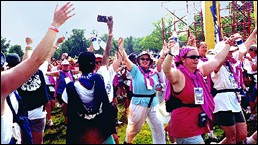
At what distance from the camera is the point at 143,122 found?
5.93 meters

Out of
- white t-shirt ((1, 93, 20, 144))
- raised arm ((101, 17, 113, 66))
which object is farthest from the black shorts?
white t-shirt ((1, 93, 20, 144))

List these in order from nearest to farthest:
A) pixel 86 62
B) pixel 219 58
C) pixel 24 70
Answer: pixel 24 70, pixel 86 62, pixel 219 58

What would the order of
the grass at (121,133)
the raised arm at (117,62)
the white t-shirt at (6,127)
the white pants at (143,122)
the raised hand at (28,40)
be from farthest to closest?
the grass at (121,133) → the white pants at (143,122) → the raised arm at (117,62) → the raised hand at (28,40) → the white t-shirt at (6,127)

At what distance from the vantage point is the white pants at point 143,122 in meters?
5.80

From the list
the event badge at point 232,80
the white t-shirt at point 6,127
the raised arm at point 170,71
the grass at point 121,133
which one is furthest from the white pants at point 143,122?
the white t-shirt at point 6,127

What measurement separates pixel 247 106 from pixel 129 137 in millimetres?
4727

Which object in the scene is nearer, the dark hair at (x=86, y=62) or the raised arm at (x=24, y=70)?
the raised arm at (x=24, y=70)

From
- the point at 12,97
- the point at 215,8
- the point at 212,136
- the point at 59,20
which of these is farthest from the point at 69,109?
the point at 215,8

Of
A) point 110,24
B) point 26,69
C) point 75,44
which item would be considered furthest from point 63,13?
point 75,44

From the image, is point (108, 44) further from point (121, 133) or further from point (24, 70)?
point (121, 133)

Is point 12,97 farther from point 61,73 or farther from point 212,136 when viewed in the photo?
point 61,73

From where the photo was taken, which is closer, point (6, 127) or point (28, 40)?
point (6, 127)

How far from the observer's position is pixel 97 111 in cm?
345

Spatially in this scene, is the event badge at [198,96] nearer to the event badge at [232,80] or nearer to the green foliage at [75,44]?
the event badge at [232,80]
